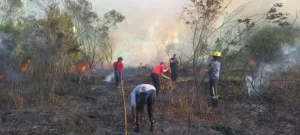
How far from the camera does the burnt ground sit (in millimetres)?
8273

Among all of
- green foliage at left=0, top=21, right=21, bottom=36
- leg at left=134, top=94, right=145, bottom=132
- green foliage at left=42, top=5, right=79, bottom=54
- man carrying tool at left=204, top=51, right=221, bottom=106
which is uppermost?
green foliage at left=0, top=21, right=21, bottom=36

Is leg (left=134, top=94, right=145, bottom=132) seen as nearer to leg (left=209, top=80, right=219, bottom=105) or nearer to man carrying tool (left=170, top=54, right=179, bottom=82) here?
leg (left=209, top=80, right=219, bottom=105)

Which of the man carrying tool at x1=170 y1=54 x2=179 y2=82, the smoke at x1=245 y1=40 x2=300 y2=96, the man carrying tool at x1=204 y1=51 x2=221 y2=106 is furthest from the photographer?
the man carrying tool at x1=170 y1=54 x2=179 y2=82

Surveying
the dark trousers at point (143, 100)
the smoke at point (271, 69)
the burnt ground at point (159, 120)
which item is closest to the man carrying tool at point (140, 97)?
the dark trousers at point (143, 100)

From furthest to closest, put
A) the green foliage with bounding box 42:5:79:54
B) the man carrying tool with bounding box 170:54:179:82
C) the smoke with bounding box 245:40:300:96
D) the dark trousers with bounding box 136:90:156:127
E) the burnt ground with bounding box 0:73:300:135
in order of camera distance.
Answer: the man carrying tool with bounding box 170:54:179:82, the smoke with bounding box 245:40:300:96, the green foliage with bounding box 42:5:79:54, the burnt ground with bounding box 0:73:300:135, the dark trousers with bounding box 136:90:156:127

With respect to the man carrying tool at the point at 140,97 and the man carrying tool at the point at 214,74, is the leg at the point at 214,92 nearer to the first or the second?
the man carrying tool at the point at 214,74

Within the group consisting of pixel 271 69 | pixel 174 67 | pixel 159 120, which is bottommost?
pixel 159 120

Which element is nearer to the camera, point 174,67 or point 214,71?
point 214,71

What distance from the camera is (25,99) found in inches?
468

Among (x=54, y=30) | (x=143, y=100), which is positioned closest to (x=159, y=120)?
(x=143, y=100)

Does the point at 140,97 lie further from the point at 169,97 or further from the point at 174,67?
the point at 174,67

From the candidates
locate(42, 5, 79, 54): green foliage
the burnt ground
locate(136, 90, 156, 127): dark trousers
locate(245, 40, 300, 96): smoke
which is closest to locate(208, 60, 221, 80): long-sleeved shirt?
the burnt ground

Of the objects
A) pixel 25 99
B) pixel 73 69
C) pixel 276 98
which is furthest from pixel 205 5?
pixel 73 69

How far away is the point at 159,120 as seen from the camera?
8977 mm
